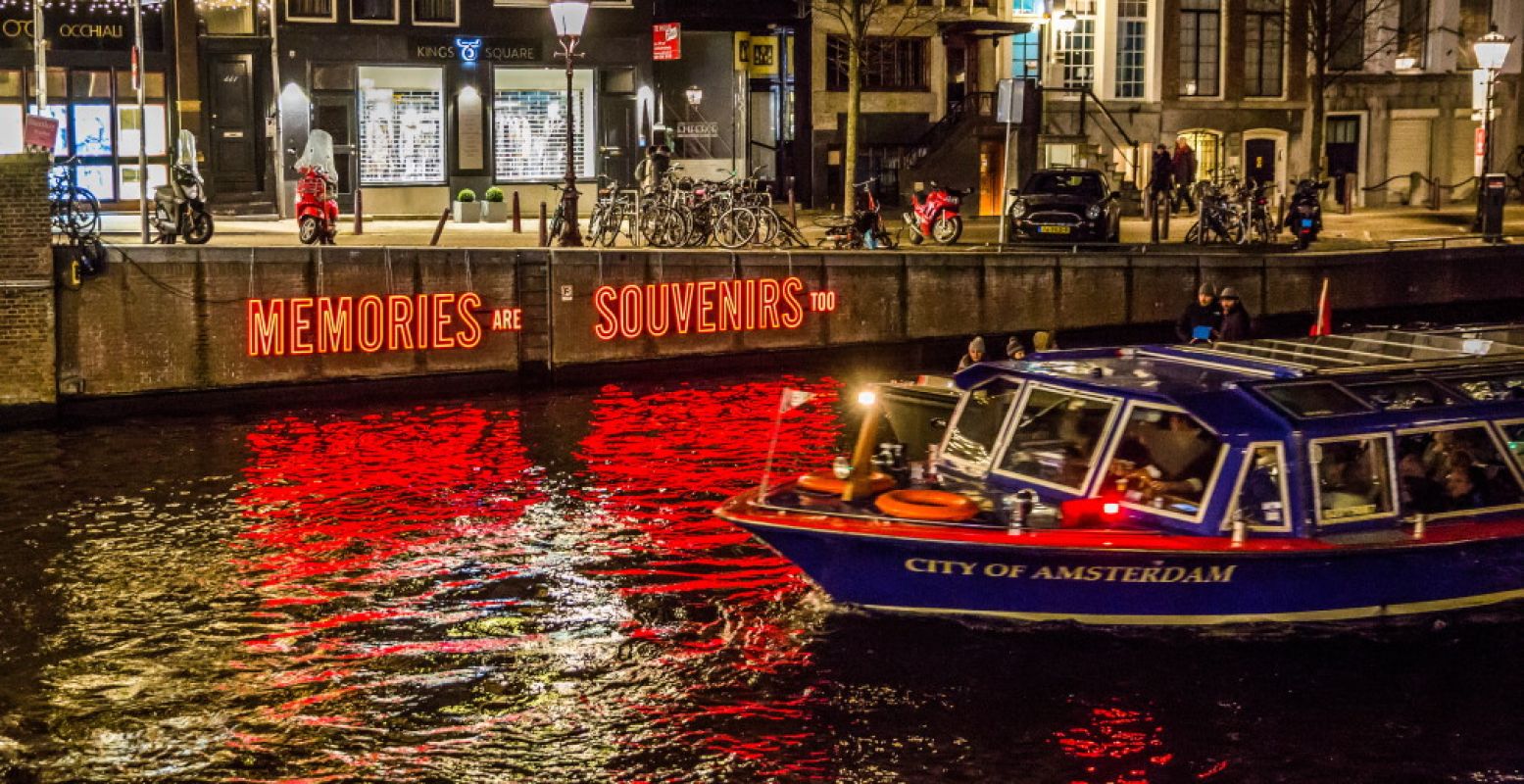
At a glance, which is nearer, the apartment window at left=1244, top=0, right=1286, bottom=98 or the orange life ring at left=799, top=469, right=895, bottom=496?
the orange life ring at left=799, top=469, right=895, bottom=496

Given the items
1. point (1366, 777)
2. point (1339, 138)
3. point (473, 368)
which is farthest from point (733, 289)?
point (1339, 138)

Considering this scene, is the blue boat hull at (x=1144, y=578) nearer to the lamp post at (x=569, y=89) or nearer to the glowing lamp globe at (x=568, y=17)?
the lamp post at (x=569, y=89)

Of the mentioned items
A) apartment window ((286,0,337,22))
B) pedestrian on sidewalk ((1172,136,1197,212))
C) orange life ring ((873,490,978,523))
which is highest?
apartment window ((286,0,337,22))

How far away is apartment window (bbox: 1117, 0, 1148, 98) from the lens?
4644cm

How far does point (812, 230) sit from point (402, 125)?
8856 millimetres

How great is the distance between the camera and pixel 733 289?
2909 cm

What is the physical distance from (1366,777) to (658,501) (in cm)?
916

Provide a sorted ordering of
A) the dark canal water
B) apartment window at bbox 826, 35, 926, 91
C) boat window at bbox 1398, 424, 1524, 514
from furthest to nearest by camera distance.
Result: apartment window at bbox 826, 35, 926, 91, boat window at bbox 1398, 424, 1524, 514, the dark canal water

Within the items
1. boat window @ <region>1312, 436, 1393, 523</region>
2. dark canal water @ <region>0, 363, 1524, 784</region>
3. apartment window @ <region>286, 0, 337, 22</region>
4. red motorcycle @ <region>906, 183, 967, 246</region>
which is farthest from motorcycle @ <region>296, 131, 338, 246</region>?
boat window @ <region>1312, 436, 1393, 523</region>

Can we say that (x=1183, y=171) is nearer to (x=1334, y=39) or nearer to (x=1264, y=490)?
(x=1334, y=39)

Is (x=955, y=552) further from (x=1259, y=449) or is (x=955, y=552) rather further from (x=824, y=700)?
(x=1259, y=449)

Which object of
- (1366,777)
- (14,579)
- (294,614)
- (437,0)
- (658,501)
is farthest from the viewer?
(437,0)

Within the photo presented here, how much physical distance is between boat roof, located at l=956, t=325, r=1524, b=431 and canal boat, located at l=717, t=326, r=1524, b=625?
0.08ft

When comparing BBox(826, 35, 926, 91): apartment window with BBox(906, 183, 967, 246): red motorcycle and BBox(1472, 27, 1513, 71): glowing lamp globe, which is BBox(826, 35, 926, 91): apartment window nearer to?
BBox(906, 183, 967, 246): red motorcycle
